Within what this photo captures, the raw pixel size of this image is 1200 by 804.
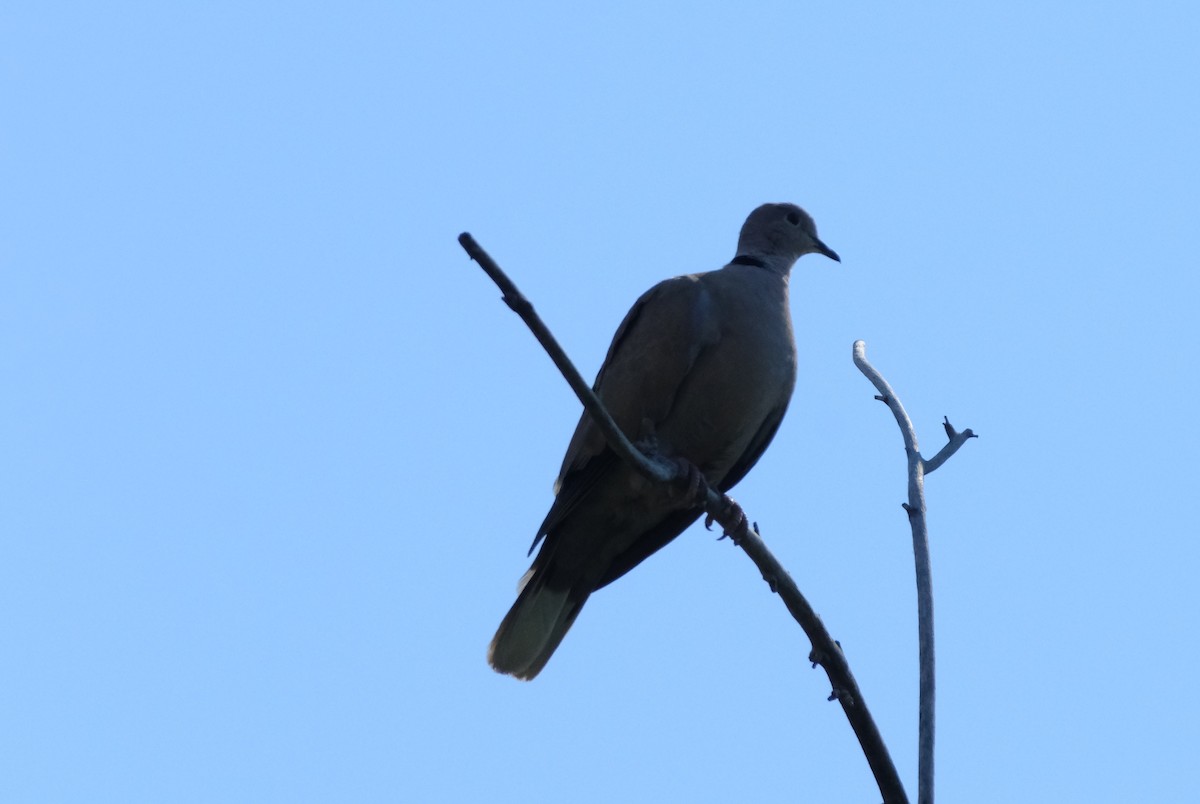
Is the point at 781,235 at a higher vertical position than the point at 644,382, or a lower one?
higher

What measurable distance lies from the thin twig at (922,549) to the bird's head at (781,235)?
169cm

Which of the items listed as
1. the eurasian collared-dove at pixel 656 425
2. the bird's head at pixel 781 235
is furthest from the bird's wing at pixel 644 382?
the bird's head at pixel 781 235

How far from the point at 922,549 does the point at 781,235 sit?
2726 mm

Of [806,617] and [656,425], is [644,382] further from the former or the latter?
[806,617]

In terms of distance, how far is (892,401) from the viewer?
4496mm

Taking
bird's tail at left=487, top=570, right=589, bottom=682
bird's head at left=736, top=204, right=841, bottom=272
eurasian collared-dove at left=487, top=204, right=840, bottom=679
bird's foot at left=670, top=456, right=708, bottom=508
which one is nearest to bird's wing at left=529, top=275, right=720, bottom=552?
eurasian collared-dove at left=487, top=204, right=840, bottom=679

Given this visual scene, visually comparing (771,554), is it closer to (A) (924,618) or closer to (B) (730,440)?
(A) (924,618)

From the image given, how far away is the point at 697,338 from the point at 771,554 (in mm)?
1349

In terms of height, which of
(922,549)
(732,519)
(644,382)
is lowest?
(922,549)

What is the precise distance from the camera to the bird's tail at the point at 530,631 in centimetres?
547

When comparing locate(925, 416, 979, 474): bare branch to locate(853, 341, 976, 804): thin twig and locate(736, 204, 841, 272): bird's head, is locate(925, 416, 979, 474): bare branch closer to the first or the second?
locate(853, 341, 976, 804): thin twig

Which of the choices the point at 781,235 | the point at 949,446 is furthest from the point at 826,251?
the point at 949,446

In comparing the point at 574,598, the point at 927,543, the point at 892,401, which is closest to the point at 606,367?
the point at 574,598

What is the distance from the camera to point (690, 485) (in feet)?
15.0
